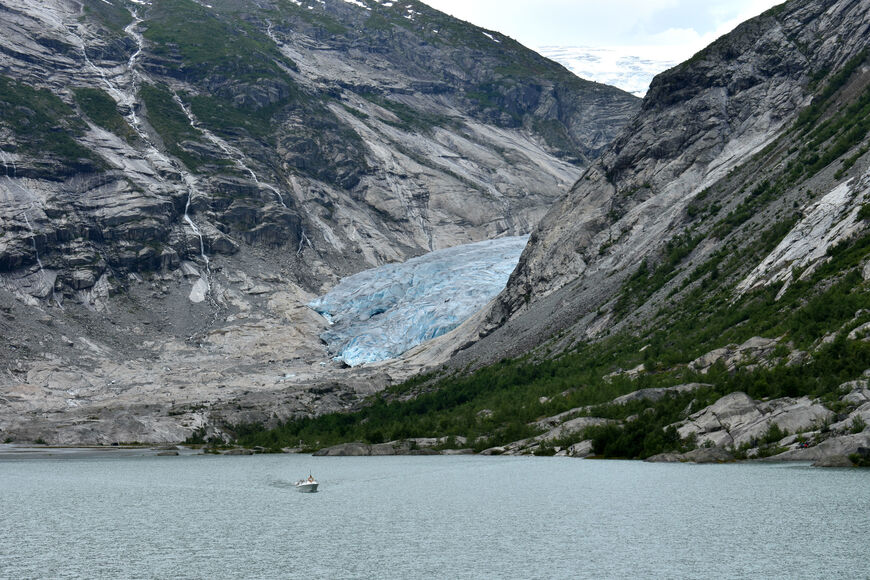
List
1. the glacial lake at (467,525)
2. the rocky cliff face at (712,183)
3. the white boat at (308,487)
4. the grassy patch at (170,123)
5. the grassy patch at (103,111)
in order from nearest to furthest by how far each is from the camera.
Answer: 1. the glacial lake at (467,525)
2. the white boat at (308,487)
3. the rocky cliff face at (712,183)
4. the grassy patch at (103,111)
5. the grassy patch at (170,123)

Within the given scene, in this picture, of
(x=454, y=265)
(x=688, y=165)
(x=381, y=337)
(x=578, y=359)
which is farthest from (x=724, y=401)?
(x=454, y=265)

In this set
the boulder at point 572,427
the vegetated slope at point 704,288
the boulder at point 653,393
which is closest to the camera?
the vegetated slope at point 704,288

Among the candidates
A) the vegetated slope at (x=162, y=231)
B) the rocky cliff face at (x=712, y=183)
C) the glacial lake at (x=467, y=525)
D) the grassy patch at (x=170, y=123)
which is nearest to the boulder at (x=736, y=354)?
the rocky cliff face at (x=712, y=183)

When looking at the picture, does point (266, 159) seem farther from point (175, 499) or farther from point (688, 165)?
point (175, 499)

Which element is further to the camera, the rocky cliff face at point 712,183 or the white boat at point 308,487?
the rocky cliff face at point 712,183

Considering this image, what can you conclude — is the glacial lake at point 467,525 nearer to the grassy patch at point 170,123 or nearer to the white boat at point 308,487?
the white boat at point 308,487

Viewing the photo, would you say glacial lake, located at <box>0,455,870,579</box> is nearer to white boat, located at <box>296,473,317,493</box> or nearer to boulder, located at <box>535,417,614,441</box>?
white boat, located at <box>296,473,317,493</box>
